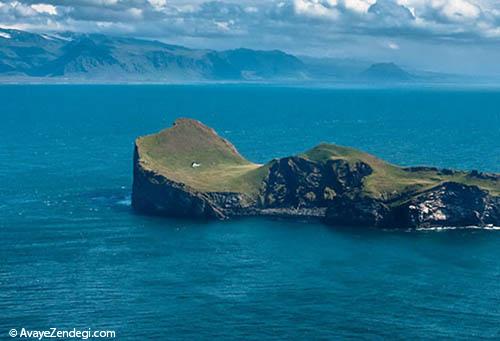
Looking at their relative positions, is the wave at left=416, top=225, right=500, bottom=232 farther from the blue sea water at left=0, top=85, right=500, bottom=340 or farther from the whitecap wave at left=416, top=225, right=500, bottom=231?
the blue sea water at left=0, top=85, right=500, bottom=340

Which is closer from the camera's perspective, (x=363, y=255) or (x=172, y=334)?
(x=172, y=334)

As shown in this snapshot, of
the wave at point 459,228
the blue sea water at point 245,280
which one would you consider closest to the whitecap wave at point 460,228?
the wave at point 459,228

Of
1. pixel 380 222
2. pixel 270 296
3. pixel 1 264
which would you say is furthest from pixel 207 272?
pixel 380 222

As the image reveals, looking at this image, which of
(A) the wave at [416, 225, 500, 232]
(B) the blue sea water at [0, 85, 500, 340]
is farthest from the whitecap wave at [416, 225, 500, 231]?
(B) the blue sea water at [0, 85, 500, 340]

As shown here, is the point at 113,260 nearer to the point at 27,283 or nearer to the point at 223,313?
the point at 27,283

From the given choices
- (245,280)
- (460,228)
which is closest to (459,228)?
(460,228)

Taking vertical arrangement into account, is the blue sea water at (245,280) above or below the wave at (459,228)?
below

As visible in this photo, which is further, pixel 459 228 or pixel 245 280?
pixel 459 228

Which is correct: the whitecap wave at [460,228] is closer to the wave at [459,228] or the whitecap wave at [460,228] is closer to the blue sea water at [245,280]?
the wave at [459,228]

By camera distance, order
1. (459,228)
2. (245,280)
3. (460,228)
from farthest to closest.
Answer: (459,228) < (460,228) < (245,280)

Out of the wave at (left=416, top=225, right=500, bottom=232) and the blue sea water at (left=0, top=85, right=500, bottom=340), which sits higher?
the wave at (left=416, top=225, right=500, bottom=232)

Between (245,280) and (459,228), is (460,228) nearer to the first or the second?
(459,228)
